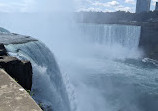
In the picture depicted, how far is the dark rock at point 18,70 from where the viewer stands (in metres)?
4.05

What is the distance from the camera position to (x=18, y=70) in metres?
4.26

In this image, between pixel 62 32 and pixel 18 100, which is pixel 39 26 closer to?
pixel 62 32

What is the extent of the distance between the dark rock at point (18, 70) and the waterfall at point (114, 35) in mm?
34634

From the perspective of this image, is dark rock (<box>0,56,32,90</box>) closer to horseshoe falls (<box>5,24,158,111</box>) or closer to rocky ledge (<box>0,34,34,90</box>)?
rocky ledge (<box>0,34,34,90</box>)

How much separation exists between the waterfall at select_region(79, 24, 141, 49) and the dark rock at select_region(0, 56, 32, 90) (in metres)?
34.6

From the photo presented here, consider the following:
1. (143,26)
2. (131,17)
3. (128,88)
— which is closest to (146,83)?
(128,88)

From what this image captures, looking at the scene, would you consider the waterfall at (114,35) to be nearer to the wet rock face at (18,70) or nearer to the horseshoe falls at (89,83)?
→ the horseshoe falls at (89,83)

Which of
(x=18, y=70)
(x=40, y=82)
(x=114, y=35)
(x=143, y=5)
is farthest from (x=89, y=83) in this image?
(x=143, y=5)

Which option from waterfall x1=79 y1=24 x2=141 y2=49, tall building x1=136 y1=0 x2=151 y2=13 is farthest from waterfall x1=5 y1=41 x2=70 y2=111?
tall building x1=136 y1=0 x2=151 y2=13

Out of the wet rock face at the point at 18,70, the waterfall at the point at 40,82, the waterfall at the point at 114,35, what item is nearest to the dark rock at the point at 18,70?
the wet rock face at the point at 18,70

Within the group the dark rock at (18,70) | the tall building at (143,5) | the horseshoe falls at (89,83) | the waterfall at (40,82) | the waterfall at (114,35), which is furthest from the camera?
the tall building at (143,5)

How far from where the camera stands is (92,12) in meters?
67.4

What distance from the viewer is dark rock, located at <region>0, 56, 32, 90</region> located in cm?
405

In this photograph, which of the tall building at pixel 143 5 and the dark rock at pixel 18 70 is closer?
the dark rock at pixel 18 70
